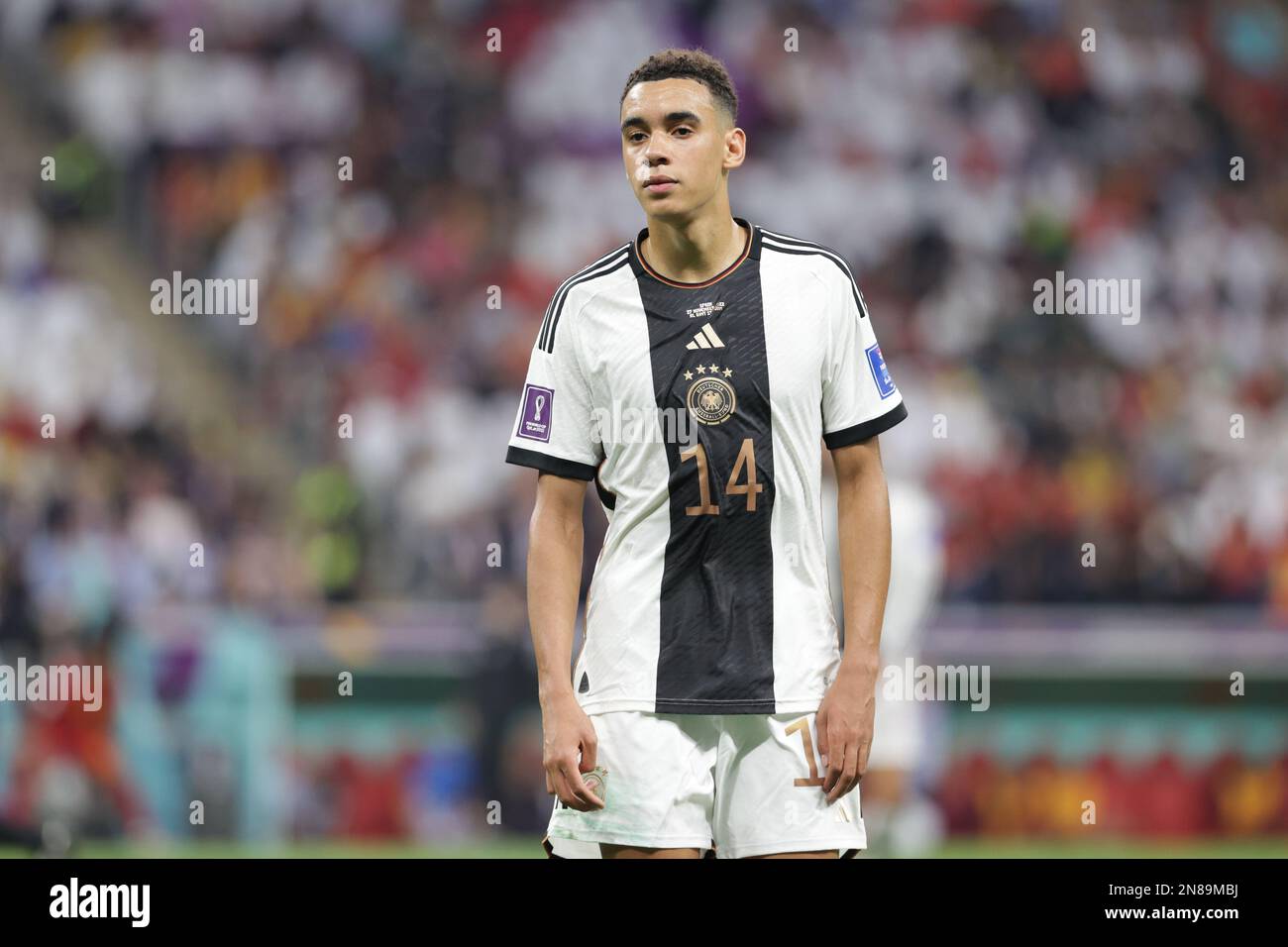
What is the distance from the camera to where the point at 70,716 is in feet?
32.9

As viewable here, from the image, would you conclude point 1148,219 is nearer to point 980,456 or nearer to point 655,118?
point 980,456

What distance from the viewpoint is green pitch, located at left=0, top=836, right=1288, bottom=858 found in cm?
980

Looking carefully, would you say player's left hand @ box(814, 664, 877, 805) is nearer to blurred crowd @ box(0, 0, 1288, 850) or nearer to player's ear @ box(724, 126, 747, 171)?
player's ear @ box(724, 126, 747, 171)

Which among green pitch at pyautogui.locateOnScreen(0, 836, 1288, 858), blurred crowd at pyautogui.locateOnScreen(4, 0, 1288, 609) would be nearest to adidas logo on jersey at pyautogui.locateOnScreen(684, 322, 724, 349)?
green pitch at pyautogui.locateOnScreen(0, 836, 1288, 858)

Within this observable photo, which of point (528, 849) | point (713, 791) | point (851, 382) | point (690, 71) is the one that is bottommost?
point (528, 849)

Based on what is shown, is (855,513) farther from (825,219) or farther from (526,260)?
(825,219)

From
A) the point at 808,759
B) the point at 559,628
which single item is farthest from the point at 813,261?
the point at 808,759

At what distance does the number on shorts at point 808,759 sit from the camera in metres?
3.77

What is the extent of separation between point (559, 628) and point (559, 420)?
0.45m

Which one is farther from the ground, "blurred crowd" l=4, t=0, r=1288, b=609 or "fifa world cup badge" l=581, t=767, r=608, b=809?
"blurred crowd" l=4, t=0, r=1288, b=609

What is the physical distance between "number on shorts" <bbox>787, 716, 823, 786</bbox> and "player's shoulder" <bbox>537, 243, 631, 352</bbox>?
97cm

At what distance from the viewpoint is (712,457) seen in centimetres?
383

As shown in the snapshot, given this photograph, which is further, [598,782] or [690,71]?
[690,71]

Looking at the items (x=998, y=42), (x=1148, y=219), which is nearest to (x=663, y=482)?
(x=1148, y=219)
